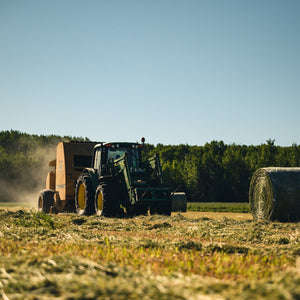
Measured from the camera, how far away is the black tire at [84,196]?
16172 millimetres

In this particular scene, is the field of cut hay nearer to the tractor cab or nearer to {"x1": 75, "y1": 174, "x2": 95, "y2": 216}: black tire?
{"x1": 75, "y1": 174, "x2": 95, "y2": 216}: black tire

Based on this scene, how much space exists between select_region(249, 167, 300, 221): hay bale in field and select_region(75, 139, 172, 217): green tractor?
11.5ft

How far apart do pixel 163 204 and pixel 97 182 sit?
273cm

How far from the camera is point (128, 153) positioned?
1645 cm

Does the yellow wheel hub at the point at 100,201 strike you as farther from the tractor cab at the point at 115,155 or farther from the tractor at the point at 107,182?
the tractor cab at the point at 115,155

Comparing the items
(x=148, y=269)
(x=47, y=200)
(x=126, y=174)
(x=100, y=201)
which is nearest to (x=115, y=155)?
(x=126, y=174)

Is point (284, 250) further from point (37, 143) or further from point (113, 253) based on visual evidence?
point (37, 143)

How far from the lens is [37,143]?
70.2 meters

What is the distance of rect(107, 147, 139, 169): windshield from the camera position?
1642 cm

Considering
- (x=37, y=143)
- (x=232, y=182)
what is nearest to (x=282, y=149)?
(x=232, y=182)

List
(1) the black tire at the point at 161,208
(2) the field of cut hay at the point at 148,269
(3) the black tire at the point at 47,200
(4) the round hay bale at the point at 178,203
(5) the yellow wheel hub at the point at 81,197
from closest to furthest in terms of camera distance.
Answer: (2) the field of cut hay at the point at 148,269 < (1) the black tire at the point at 161,208 < (5) the yellow wheel hub at the point at 81,197 < (3) the black tire at the point at 47,200 < (4) the round hay bale at the point at 178,203

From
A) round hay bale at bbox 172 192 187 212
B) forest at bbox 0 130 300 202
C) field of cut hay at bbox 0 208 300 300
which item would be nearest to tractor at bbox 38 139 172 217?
round hay bale at bbox 172 192 187 212

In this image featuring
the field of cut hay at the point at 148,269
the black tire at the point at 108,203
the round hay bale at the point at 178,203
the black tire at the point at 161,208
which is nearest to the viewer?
the field of cut hay at the point at 148,269

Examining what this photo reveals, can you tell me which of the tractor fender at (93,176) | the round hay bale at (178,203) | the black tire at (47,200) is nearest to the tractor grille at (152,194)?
the tractor fender at (93,176)
